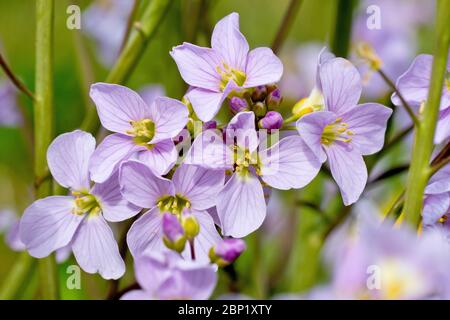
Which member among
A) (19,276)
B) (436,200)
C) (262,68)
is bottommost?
(19,276)

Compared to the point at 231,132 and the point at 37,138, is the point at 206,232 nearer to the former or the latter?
the point at 231,132

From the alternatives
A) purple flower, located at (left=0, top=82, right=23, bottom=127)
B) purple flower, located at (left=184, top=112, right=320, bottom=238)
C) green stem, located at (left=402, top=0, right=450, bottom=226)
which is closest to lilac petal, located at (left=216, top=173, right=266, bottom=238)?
purple flower, located at (left=184, top=112, right=320, bottom=238)

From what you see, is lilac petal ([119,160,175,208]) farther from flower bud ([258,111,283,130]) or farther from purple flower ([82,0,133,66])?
purple flower ([82,0,133,66])

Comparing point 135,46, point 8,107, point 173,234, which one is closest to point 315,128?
A: point 173,234

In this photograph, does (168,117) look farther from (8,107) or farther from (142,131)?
(8,107)

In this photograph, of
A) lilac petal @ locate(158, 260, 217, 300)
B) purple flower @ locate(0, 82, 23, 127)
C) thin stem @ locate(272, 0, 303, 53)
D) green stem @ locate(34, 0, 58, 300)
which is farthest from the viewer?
purple flower @ locate(0, 82, 23, 127)

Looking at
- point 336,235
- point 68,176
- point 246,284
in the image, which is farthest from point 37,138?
point 336,235

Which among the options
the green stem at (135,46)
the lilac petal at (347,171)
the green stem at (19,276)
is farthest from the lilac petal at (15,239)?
the lilac petal at (347,171)
